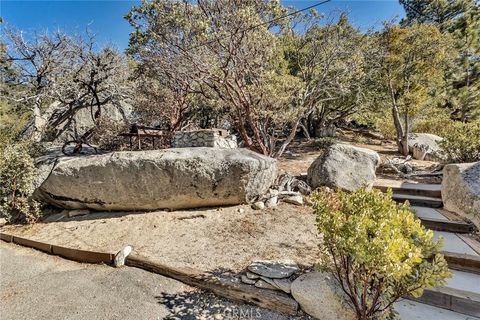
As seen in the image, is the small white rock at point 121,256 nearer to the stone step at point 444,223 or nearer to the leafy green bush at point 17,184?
the leafy green bush at point 17,184

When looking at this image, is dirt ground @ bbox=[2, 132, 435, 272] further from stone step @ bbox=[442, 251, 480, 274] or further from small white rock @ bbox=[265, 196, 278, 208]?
stone step @ bbox=[442, 251, 480, 274]

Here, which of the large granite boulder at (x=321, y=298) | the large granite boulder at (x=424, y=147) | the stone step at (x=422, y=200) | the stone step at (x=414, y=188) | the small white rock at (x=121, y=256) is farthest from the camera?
the large granite boulder at (x=424, y=147)

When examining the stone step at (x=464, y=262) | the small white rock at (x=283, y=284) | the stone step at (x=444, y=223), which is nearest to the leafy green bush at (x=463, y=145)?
the stone step at (x=444, y=223)

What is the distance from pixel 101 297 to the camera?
3012mm

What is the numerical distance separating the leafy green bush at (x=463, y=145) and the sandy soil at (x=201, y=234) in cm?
396

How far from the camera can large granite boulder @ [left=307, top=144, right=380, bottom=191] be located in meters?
5.16

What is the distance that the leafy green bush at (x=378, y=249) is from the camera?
1839mm

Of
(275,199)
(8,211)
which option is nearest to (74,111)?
(8,211)

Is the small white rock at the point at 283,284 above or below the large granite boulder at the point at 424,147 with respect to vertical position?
below

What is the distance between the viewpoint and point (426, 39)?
7.52 metres

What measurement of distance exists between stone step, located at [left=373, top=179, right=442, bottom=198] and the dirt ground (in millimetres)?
1935

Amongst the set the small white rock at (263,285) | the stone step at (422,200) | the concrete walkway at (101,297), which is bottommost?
the concrete walkway at (101,297)

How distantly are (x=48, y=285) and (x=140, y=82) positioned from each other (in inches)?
314

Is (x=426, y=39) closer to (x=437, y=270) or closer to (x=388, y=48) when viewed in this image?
(x=388, y=48)
